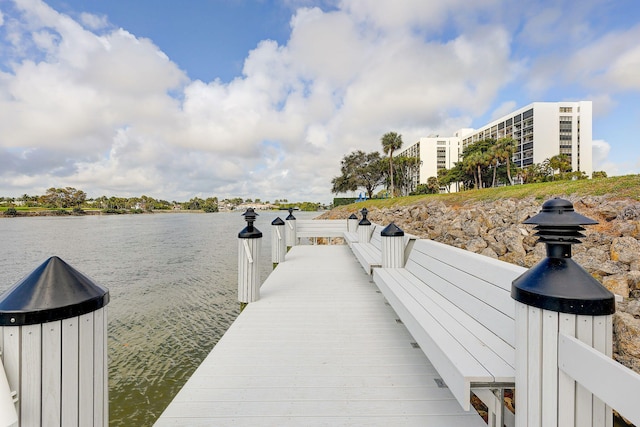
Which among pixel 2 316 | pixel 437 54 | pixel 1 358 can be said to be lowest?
pixel 1 358

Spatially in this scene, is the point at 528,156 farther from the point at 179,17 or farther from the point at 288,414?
the point at 288,414

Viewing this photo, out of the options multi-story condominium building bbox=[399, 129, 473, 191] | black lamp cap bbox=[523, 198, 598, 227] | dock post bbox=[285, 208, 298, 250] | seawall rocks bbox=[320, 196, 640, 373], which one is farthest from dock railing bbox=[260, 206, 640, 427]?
multi-story condominium building bbox=[399, 129, 473, 191]

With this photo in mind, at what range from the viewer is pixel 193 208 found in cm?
10162

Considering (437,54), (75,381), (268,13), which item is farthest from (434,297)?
(268,13)

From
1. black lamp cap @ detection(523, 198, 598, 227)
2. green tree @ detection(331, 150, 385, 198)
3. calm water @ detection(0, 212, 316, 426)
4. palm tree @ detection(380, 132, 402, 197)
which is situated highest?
palm tree @ detection(380, 132, 402, 197)

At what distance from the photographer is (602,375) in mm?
1066

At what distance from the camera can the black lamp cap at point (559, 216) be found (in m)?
1.37

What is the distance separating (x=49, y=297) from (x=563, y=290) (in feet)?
7.29

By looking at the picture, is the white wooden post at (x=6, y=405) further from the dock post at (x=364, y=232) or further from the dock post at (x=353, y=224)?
the dock post at (x=353, y=224)

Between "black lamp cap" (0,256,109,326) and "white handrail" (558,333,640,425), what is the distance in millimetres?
2005

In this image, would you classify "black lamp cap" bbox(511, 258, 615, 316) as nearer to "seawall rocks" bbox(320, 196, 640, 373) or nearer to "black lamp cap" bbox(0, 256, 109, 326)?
"black lamp cap" bbox(0, 256, 109, 326)

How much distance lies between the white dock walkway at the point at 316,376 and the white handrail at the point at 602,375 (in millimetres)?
1058

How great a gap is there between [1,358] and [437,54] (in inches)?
556

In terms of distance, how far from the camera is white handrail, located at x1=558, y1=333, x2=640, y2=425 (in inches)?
37.2
